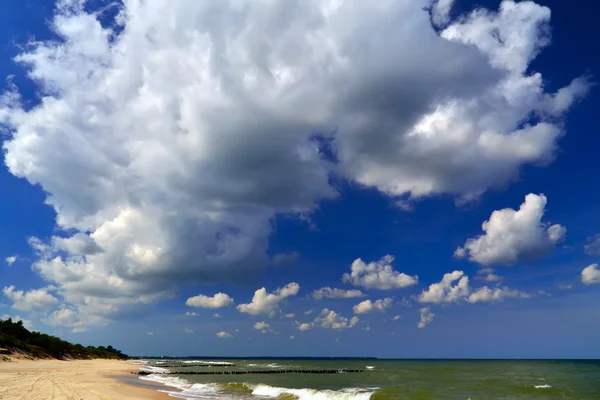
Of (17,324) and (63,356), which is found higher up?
(17,324)

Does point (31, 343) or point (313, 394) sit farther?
point (31, 343)

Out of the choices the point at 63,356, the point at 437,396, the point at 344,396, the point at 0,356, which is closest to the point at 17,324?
the point at 63,356

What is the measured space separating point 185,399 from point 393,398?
19156 millimetres

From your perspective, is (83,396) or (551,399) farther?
(551,399)

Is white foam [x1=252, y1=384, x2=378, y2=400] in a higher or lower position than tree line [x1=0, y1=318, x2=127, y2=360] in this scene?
lower

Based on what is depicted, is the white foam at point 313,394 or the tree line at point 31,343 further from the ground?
the tree line at point 31,343

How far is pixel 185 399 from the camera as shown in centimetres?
3462

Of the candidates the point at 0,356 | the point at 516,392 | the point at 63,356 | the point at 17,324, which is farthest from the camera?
the point at 63,356

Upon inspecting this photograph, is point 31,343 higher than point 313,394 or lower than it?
higher

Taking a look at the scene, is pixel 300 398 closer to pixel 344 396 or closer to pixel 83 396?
pixel 344 396

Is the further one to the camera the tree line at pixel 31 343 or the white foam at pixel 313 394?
the tree line at pixel 31 343

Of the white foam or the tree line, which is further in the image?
the tree line

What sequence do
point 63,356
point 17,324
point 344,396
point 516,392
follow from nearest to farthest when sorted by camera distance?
point 344,396, point 516,392, point 17,324, point 63,356

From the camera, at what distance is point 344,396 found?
38375mm
